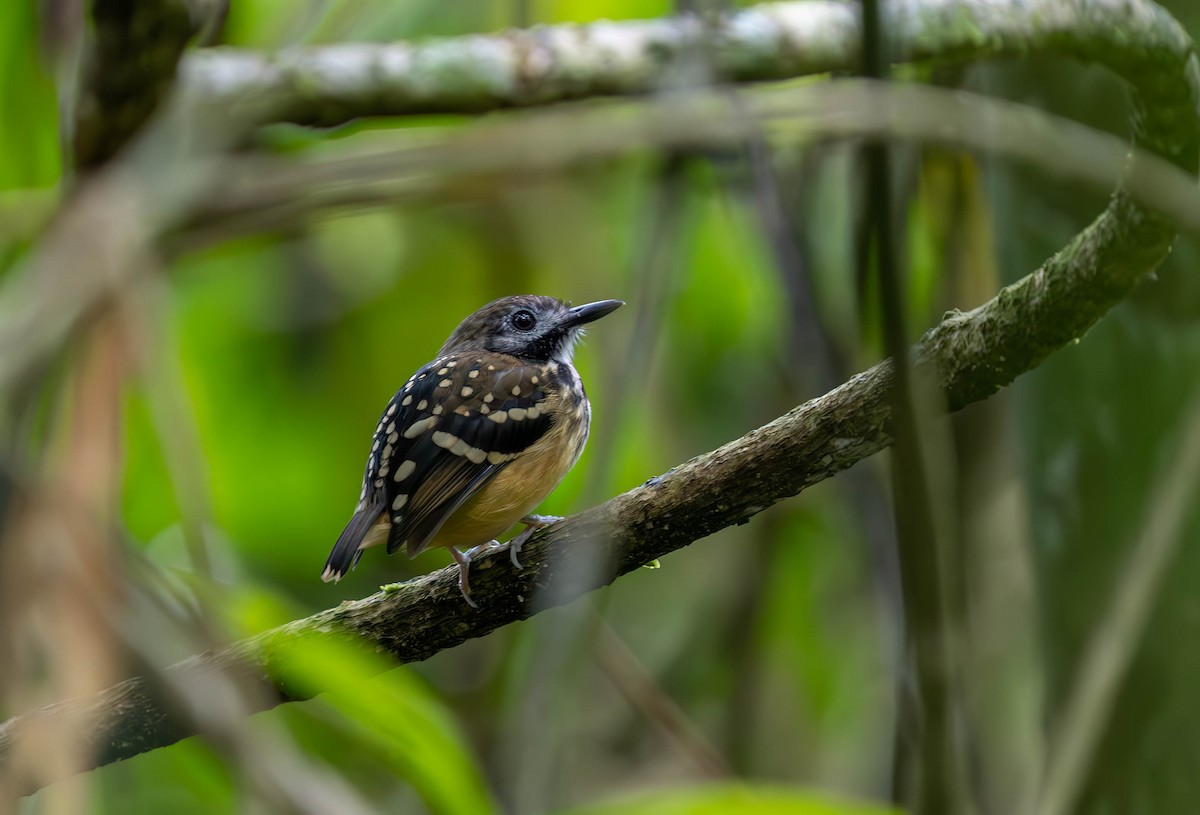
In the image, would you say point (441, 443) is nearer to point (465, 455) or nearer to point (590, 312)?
point (465, 455)

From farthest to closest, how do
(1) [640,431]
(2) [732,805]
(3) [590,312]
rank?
(1) [640,431], (3) [590,312], (2) [732,805]

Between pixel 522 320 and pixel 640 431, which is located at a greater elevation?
pixel 522 320

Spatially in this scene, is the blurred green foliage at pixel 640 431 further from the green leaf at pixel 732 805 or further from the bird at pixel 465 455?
the green leaf at pixel 732 805

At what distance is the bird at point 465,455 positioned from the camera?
2891 millimetres

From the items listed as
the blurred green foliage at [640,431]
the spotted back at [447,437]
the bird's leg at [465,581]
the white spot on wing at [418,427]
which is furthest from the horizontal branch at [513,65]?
the bird's leg at [465,581]

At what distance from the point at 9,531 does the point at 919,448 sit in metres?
1.47

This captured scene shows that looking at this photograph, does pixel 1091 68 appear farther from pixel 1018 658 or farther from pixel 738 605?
pixel 738 605

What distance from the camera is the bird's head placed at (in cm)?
361

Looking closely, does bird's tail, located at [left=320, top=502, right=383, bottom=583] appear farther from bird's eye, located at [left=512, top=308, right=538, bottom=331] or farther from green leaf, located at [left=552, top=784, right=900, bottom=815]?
green leaf, located at [left=552, top=784, right=900, bottom=815]

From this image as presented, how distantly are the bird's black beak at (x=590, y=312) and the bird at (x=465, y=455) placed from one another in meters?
0.11

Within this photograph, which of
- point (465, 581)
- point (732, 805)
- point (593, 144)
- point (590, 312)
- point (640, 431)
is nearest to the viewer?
point (732, 805)

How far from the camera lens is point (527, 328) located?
365 centimetres

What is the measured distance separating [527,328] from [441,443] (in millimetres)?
755

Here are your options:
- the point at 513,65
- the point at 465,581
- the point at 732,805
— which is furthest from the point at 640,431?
the point at 732,805
